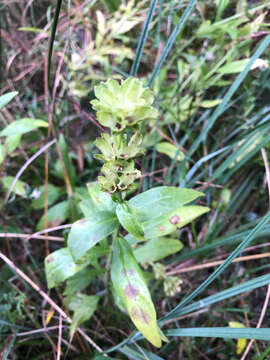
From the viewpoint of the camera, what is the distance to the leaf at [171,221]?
1.09 meters

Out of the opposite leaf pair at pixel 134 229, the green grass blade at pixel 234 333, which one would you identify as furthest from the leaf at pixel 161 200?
the green grass blade at pixel 234 333

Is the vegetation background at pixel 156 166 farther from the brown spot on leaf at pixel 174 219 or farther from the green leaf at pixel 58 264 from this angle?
the brown spot on leaf at pixel 174 219

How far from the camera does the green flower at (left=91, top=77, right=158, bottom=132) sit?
2.65ft

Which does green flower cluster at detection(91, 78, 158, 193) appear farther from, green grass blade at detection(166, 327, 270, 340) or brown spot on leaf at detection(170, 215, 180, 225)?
green grass blade at detection(166, 327, 270, 340)

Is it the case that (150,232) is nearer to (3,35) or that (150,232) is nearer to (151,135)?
(151,135)

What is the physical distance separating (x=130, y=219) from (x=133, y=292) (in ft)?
0.73

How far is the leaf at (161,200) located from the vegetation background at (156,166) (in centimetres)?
35

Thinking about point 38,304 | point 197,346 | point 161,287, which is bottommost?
point 197,346

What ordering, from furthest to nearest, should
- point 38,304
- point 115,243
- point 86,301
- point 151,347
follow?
point 38,304 < point 151,347 < point 86,301 < point 115,243

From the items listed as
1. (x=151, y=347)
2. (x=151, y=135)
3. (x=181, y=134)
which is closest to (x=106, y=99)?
(x=151, y=135)

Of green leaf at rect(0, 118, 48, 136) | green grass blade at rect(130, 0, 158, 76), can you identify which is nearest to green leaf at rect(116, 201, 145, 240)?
green grass blade at rect(130, 0, 158, 76)

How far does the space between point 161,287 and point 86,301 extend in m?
0.42

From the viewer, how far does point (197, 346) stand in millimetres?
1505

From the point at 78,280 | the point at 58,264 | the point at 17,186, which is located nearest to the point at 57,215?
the point at 17,186
